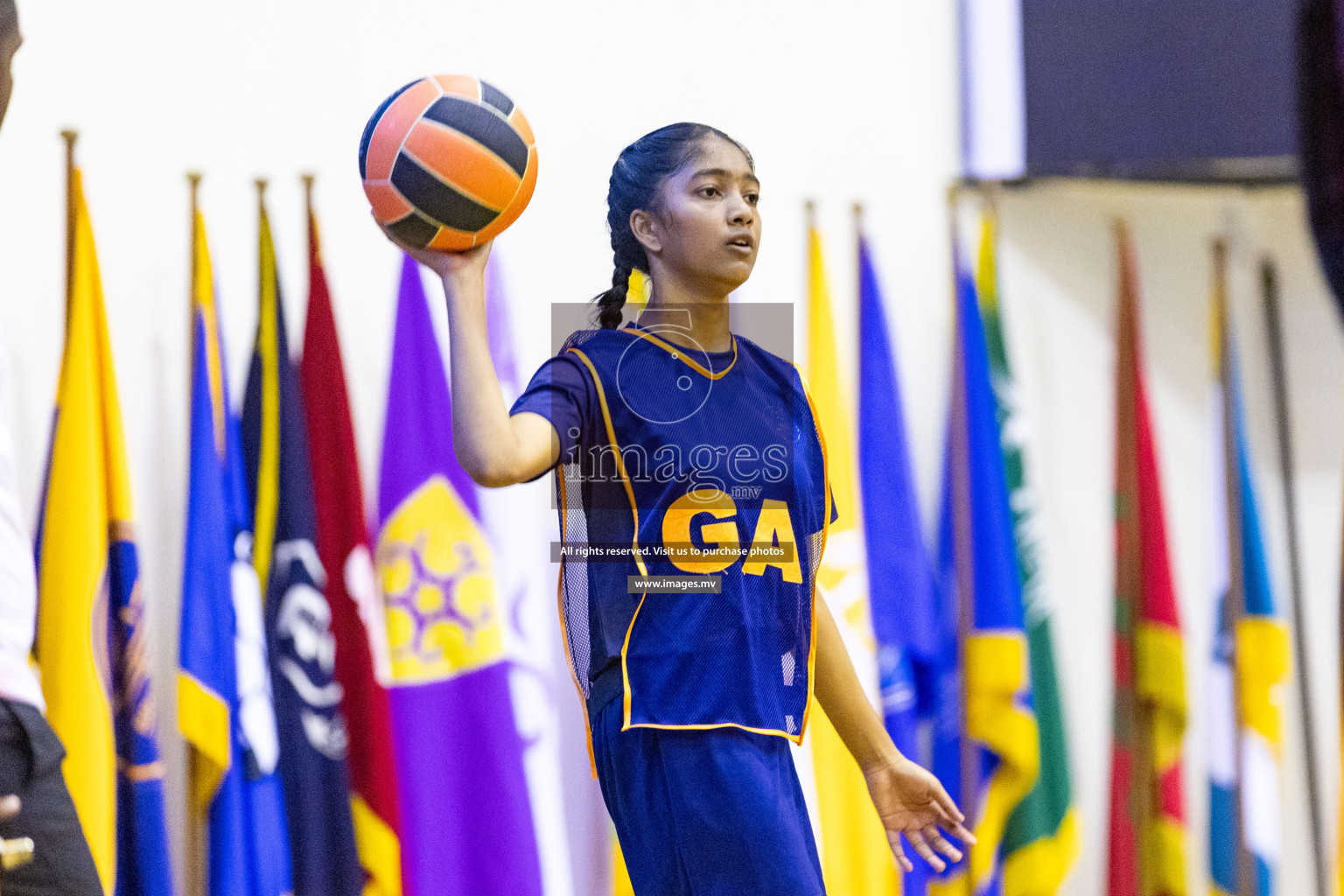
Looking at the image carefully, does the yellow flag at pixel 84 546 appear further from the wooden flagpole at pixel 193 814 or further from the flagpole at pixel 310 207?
the flagpole at pixel 310 207

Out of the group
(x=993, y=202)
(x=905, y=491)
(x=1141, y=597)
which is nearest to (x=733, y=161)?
(x=905, y=491)

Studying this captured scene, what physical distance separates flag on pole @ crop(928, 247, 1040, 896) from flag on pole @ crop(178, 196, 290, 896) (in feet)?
4.67

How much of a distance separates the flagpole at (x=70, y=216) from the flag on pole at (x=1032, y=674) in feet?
6.33

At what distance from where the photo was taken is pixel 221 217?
2.54 m

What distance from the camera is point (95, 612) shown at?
2158 mm

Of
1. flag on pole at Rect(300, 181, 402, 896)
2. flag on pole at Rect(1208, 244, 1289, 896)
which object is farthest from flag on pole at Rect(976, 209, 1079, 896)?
flag on pole at Rect(300, 181, 402, 896)

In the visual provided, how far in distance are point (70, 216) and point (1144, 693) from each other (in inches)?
98.4

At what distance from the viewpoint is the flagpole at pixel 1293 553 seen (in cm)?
332

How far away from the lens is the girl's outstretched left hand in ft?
4.66

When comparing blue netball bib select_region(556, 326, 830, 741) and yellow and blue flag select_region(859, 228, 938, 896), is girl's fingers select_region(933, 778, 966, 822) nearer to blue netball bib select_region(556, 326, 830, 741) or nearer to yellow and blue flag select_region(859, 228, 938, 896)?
blue netball bib select_region(556, 326, 830, 741)

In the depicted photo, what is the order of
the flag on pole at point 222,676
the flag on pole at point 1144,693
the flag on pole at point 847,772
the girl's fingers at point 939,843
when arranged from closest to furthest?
the girl's fingers at point 939,843 < the flag on pole at point 222,676 < the flag on pole at point 847,772 < the flag on pole at point 1144,693

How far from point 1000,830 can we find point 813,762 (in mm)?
504

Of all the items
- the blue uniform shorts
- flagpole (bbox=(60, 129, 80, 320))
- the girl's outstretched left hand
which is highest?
flagpole (bbox=(60, 129, 80, 320))

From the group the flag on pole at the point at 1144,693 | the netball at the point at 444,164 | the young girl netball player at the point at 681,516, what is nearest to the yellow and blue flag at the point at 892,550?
the flag on pole at the point at 1144,693
